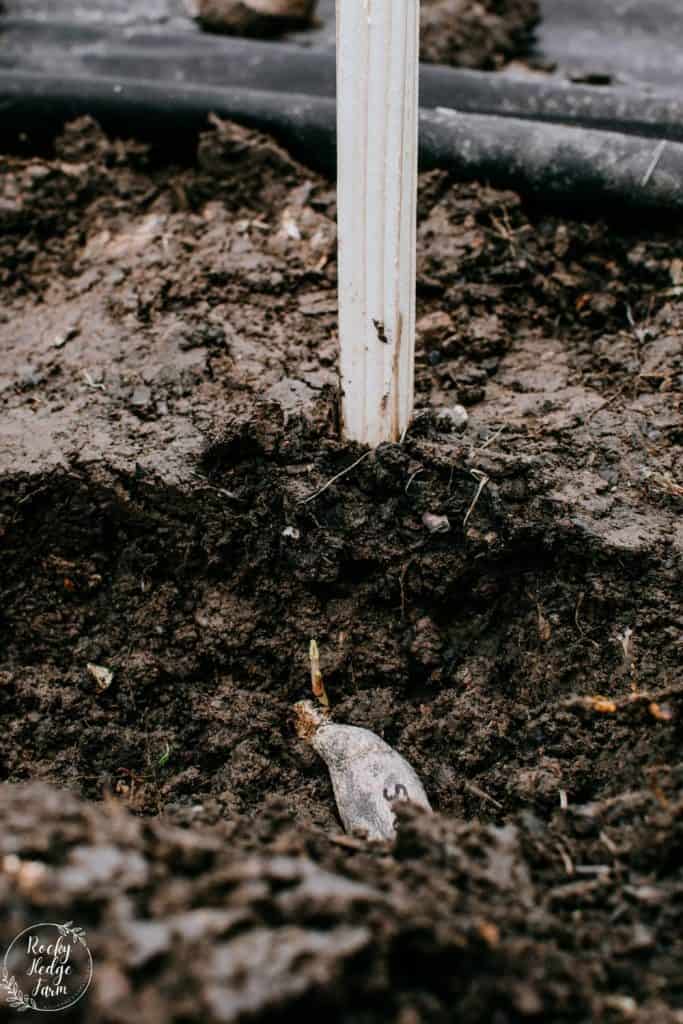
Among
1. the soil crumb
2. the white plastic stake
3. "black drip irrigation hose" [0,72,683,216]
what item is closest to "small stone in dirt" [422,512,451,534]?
the white plastic stake

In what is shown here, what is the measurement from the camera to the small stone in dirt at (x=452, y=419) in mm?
2010

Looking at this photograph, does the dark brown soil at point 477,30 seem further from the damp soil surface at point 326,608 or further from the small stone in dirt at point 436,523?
the small stone in dirt at point 436,523

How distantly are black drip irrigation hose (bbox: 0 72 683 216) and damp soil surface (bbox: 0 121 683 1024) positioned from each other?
88mm

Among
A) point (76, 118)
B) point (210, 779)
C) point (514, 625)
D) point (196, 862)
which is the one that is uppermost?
point (76, 118)

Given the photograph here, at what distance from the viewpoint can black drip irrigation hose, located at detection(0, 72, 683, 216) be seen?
2445 mm

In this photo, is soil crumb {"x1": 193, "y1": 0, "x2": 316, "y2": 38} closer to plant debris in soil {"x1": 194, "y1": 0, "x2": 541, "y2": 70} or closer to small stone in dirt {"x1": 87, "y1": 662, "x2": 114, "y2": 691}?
plant debris in soil {"x1": 194, "y1": 0, "x2": 541, "y2": 70}

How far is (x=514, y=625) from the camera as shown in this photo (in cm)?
183

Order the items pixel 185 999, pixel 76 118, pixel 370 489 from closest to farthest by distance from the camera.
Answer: pixel 185 999
pixel 370 489
pixel 76 118

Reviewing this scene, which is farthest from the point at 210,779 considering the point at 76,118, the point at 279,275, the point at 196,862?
the point at 76,118

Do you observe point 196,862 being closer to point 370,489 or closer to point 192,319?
point 370,489

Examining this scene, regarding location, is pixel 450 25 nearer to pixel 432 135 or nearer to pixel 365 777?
pixel 432 135

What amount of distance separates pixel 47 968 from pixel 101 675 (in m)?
0.86

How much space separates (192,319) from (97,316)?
0.31 metres

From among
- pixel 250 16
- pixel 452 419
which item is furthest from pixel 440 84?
pixel 452 419
